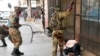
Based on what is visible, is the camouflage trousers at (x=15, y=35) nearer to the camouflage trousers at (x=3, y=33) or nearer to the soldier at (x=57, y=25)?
the soldier at (x=57, y=25)

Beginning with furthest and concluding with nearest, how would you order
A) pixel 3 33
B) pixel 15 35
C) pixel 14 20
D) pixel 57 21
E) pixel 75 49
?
1. pixel 3 33
2. pixel 15 35
3. pixel 14 20
4. pixel 75 49
5. pixel 57 21

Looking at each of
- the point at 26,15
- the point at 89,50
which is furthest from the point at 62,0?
the point at 26,15

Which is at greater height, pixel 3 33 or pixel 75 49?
pixel 3 33

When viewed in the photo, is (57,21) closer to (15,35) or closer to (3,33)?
(15,35)

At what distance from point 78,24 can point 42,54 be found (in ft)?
6.24

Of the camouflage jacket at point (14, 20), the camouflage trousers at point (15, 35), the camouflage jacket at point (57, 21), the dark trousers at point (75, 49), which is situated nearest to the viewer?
the camouflage jacket at point (57, 21)

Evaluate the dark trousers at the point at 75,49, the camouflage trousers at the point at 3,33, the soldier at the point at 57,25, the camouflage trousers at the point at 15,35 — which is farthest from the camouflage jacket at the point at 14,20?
the camouflage trousers at the point at 3,33

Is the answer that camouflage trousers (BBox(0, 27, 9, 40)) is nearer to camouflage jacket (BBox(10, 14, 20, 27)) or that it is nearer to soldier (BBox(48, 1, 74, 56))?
camouflage jacket (BBox(10, 14, 20, 27))

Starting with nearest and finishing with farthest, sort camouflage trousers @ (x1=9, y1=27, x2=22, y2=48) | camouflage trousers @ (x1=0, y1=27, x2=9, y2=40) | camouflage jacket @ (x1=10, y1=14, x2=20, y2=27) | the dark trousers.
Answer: the dark trousers < camouflage jacket @ (x1=10, y1=14, x2=20, y2=27) < camouflage trousers @ (x1=9, y1=27, x2=22, y2=48) < camouflage trousers @ (x1=0, y1=27, x2=9, y2=40)

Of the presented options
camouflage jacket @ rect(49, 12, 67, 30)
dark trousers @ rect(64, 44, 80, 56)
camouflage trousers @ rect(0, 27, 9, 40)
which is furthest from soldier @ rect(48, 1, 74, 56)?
camouflage trousers @ rect(0, 27, 9, 40)

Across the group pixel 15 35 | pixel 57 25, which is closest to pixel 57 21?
pixel 57 25

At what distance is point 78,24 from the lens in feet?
41.3

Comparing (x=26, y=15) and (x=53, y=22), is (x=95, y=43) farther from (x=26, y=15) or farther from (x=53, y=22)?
(x=26, y=15)

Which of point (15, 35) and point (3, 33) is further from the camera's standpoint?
point (3, 33)
